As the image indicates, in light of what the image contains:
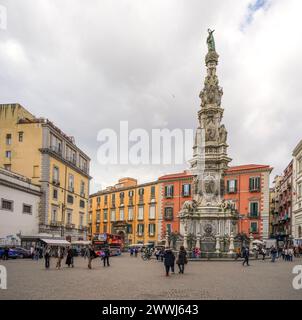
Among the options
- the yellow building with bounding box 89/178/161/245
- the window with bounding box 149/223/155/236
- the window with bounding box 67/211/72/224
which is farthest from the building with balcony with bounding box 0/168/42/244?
the yellow building with bounding box 89/178/161/245

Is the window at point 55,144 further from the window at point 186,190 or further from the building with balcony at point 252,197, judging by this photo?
the building with balcony at point 252,197

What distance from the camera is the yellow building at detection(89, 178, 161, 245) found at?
70725 mm

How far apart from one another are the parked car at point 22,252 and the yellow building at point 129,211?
105ft

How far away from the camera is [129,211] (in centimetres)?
7588

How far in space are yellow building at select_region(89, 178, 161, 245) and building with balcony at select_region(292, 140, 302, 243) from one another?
21922mm

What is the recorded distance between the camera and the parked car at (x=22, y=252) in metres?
38.2

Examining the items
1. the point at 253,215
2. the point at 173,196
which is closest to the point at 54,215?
the point at 173,196

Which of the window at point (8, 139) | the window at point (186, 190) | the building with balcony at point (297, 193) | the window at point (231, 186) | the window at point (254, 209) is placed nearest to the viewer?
the window at point (8, 139)

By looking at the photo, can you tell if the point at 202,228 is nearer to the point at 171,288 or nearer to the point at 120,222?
the point at 171,288

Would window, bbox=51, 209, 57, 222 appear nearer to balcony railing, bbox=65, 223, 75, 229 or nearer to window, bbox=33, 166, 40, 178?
balcony railing, bbox=65, 223, 75, 229

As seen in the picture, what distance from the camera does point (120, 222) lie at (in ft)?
253

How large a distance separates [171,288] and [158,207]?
55410 millimetres

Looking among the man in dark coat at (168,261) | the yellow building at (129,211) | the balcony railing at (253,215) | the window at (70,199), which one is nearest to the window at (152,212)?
the yellow building at (129,211)
